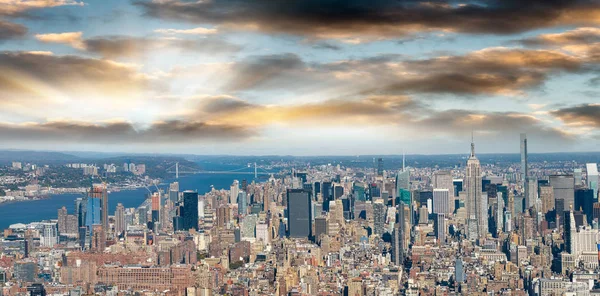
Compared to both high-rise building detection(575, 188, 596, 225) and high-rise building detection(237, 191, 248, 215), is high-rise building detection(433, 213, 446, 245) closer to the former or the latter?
high-rise building detection(575, 188, 596, 225)

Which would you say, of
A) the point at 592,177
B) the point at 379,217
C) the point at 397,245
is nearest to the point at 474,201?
the point at 379,217

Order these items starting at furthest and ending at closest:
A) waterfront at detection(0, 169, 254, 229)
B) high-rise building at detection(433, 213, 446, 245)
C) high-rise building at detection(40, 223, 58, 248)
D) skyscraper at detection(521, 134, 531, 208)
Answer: high-rise building at detection(433, 213, 446, 245), waterfront at detection(0, 169, 254, 229), high-rise building at detection(40, 223, 58, 248), skyscraper at detection(521, 134, 531, 208)

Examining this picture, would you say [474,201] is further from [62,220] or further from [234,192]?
[62,220]

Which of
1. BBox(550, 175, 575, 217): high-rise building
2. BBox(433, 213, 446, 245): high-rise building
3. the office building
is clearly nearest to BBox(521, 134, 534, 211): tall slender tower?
BBox(550, 175, 575, 217): high-rise building

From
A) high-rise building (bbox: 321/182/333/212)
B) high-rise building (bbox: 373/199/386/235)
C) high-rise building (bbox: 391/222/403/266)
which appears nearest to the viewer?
high-rise building (bbox: 391/222/403/266)

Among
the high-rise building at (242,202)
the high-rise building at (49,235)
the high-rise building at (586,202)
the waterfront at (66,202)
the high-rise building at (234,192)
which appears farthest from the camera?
the high-rise building at (234,192)

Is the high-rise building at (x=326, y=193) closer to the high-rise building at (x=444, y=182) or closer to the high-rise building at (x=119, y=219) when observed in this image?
the high-rise building at (x=444, y=182)

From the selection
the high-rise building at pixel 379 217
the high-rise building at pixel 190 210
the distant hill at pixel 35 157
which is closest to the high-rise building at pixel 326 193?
the high-rise building at pixel 379 217
